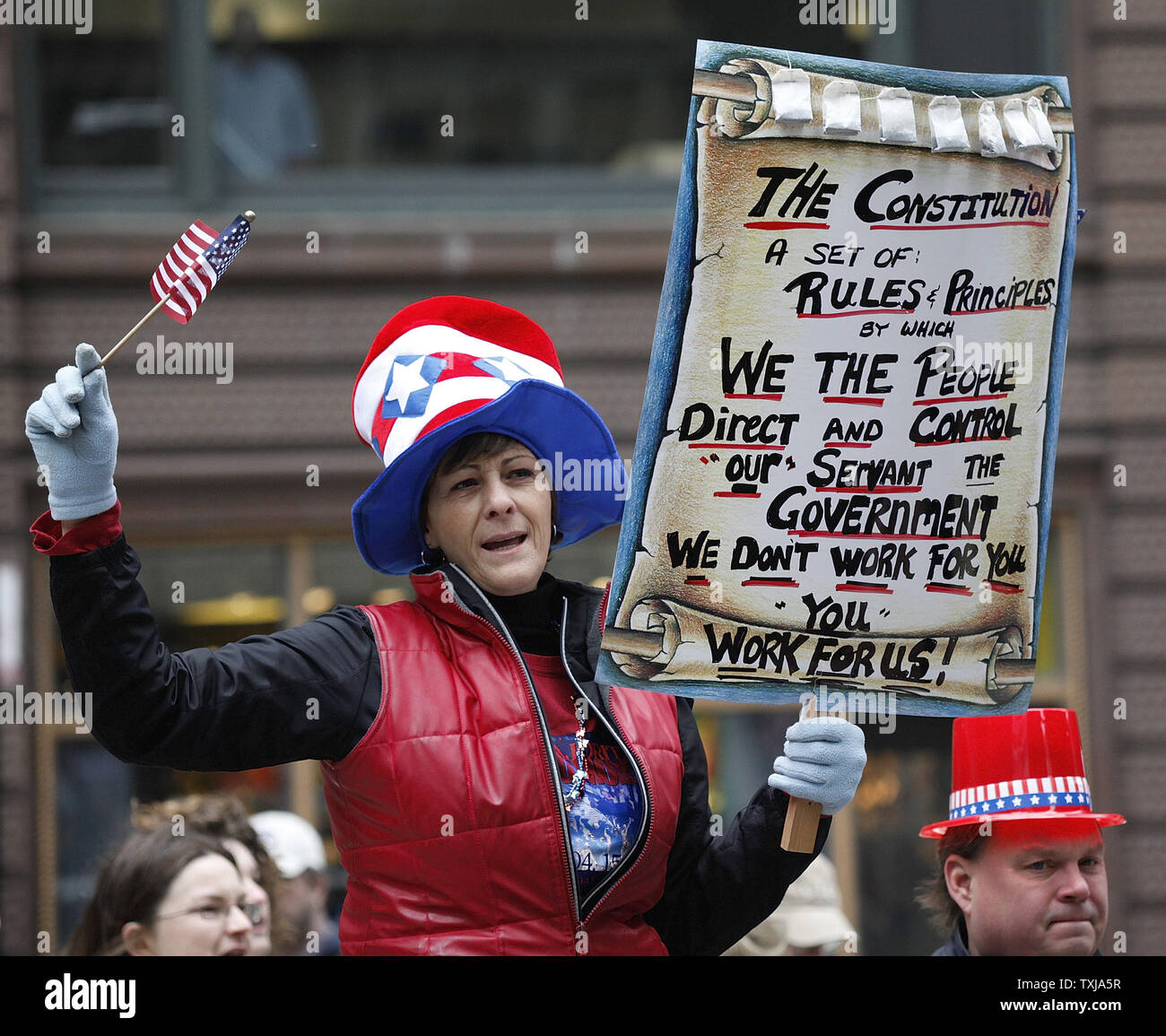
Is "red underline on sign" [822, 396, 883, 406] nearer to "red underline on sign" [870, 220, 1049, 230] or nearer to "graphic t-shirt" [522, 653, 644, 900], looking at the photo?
"red underline on sign" [870, 220, 1049, 230]

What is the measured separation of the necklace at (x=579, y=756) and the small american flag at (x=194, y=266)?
2.75 ft

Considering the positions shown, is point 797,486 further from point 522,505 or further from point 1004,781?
point 1004,781

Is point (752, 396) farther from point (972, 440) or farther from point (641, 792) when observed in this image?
point (641, 792)

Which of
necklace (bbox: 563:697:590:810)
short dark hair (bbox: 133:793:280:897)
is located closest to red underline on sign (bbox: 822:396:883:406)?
necklace (bbox: 563:697:590:810)

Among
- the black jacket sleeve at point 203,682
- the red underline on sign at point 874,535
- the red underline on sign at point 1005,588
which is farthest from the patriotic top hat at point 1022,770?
the black jacket sleeve at point 203,682

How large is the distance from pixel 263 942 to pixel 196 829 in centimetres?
30

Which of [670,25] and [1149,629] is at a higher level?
[670,25]

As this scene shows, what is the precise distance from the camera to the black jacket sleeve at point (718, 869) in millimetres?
2574

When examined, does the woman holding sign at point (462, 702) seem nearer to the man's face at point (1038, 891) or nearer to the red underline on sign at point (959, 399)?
the red underline on sign at point (959, 399)

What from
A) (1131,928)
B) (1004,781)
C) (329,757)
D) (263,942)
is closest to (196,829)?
(263,942)

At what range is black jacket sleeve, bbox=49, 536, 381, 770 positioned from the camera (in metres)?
2.17

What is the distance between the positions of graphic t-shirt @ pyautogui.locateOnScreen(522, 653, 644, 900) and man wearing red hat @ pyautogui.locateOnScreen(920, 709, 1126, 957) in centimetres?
90

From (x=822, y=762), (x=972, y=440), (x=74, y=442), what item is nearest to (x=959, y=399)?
(x=972, y=440)
